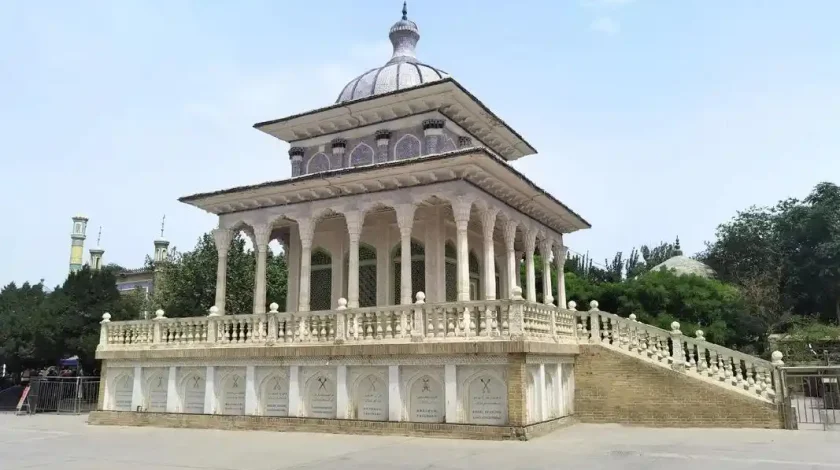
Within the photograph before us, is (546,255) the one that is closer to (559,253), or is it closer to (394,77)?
(559,253)

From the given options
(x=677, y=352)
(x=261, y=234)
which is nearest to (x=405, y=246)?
(x=261, y=234)

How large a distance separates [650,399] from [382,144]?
10186mm

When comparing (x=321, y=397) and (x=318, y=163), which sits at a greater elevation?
(x=318, y=163)

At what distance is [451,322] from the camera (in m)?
13.5

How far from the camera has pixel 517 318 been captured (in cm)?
1282

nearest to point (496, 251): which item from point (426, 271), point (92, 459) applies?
point (426, 271)

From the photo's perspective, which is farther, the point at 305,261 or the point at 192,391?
the point at 305,261

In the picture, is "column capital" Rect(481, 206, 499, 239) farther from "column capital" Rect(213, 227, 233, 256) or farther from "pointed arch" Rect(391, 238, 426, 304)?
"column capital" Rect(213, 227, 233, 256)

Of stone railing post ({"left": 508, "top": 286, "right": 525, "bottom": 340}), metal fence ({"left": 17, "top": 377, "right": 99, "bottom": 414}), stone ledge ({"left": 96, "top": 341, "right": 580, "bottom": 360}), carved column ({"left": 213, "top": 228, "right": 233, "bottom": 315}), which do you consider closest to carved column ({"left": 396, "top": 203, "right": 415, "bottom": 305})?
stone ledge ({"left": 96, "top": 341, "right": 580, "bottom": 360})

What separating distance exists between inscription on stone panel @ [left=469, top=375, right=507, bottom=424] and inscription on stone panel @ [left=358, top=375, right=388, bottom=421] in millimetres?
2021

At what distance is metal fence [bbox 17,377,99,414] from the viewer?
22312 millimetres

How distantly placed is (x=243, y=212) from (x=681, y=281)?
2031cm

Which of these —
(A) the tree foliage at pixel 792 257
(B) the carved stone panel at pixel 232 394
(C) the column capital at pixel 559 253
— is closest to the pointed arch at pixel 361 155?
(C) the column capital at pixel 559 253

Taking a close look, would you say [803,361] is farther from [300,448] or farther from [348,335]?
[300,448]
